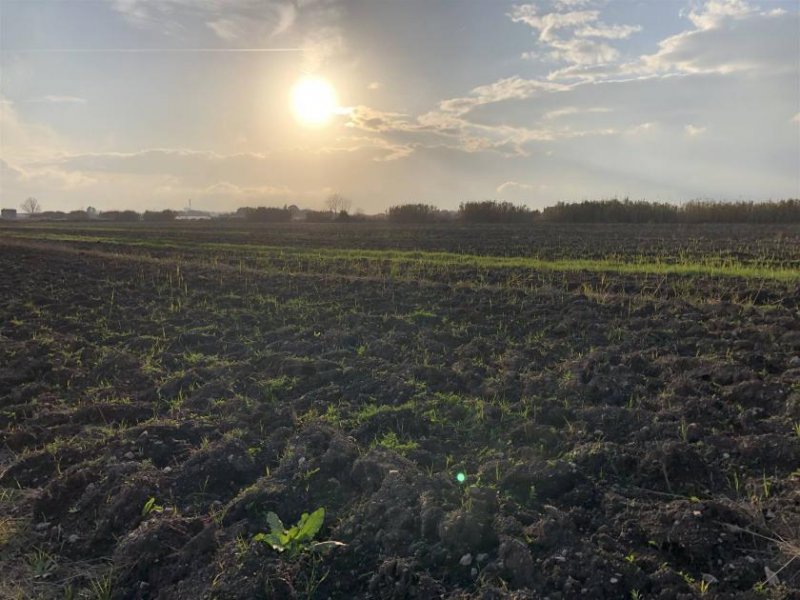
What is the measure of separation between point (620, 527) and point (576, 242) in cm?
1638

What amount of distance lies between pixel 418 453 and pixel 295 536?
3.89 ft

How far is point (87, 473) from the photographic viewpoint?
3912mm

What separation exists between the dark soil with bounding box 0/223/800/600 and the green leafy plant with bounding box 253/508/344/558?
62 millimetres

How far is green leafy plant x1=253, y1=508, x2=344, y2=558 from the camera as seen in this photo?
302 cm

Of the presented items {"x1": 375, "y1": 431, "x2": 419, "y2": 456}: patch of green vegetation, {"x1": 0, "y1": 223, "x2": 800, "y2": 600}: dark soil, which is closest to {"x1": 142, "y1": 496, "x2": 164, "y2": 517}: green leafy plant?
{"x1": 0, "y1": 223, "x2": 800, "y2": 600}: dark soil

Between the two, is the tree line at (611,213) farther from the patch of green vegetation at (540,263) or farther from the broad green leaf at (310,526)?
the broad green leaf at (310,526)

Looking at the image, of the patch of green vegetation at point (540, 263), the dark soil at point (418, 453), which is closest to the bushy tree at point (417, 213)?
the patch of green vegetation at point (540, 263)

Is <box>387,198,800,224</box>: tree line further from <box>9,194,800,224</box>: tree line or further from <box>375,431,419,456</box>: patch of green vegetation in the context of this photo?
<box>375,431,419,456</box>: patch of green vegetation

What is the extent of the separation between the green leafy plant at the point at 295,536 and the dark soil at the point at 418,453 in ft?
0.20

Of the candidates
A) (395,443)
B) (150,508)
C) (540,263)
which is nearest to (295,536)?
(150,508)

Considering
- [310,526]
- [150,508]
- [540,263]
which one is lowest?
[150,508]

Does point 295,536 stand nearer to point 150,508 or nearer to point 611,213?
point 150,508

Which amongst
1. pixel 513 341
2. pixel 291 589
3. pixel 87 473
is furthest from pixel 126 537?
Answer: pixel 513 341

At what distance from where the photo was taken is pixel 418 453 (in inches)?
156
